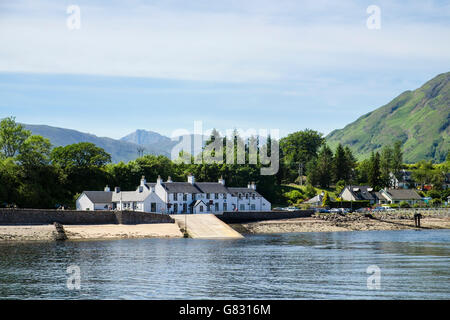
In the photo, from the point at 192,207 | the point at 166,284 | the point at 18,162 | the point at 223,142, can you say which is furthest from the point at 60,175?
the point at 166,284

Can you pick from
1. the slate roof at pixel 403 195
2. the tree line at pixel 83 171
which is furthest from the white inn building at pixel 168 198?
the slate roof at pixel 403 195

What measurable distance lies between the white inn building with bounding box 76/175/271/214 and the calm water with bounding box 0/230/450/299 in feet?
75.7

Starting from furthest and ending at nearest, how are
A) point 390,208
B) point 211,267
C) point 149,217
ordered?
point 390,208 → point 149,217 → point 211,267

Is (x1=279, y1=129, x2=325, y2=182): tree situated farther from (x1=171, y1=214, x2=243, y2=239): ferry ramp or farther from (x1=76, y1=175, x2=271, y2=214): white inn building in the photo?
(x1=171, y1=214, x2=243, y2=239): ferry ramp

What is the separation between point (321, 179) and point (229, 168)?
42.7m

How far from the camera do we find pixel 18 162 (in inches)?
3802

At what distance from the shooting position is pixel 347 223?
320ft

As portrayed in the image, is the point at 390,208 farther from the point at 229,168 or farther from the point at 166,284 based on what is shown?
the point at 166,284

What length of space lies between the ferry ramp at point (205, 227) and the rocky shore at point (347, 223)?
16.9 feet

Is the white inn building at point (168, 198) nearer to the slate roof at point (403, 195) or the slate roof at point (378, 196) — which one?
the slate roof at point (378, 196)

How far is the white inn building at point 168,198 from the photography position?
298 feet

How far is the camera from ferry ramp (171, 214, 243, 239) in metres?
76.4

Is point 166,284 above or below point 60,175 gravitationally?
below

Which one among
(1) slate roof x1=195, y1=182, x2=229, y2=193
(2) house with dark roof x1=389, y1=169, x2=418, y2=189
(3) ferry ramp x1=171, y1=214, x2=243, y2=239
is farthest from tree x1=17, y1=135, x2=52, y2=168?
(2) house with dark roof x1=389, y1=169, x2=418, y2=189
